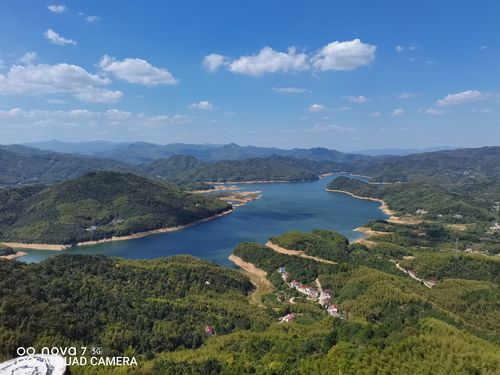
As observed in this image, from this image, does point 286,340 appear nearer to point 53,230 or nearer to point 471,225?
point 53,230

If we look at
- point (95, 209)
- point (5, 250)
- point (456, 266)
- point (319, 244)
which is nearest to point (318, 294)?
point (319, 244)

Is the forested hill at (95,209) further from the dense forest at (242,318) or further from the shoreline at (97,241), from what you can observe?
the dense forest at (242,318)

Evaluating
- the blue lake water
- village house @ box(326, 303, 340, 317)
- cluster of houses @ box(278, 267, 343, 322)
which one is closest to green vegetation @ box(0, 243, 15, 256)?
the blue lake water

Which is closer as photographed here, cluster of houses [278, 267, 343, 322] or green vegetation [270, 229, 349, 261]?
cluster of houses [278, 267, 343, 322]

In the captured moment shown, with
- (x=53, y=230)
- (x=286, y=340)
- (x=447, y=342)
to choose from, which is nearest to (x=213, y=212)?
(x=53, y=230)

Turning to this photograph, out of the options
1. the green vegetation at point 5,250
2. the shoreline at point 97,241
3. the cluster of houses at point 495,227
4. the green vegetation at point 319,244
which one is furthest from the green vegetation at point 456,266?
the green vegetation at point 5,250

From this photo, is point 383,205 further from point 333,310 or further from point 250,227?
point 333,310

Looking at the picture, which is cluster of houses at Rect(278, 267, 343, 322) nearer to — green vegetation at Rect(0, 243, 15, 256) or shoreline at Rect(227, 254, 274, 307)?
shoreline at Rect(227, 254, 274, 307)
